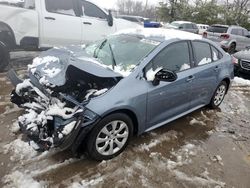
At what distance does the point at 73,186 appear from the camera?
3.05 m

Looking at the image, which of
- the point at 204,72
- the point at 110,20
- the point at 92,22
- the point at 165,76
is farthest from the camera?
the point at 110,20

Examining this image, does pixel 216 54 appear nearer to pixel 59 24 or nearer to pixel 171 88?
pixel 171 88

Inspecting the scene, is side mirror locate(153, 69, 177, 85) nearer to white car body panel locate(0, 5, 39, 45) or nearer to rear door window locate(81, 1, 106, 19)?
white car body panel locate(0, 5, 39, 45)

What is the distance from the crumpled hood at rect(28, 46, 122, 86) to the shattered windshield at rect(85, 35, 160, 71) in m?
0.20

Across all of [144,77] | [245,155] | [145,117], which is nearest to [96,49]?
[144,77]

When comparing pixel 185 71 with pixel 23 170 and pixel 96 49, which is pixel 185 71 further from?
pixel 23 170

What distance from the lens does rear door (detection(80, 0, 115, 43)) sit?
750 centimetres

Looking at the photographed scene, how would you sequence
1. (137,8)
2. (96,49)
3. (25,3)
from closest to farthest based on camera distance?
(96,49), (25,3), (137,8)

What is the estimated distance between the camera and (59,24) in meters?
7.08

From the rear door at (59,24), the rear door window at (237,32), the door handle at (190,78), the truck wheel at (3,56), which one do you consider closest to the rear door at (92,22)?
the rear door at (59,24)

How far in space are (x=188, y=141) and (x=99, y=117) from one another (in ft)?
5.69

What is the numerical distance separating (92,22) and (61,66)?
13.5 feet

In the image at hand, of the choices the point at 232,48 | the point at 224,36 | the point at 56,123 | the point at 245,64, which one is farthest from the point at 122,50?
the point at 232,48

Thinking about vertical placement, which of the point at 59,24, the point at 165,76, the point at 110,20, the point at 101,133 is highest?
the point at 110,20
